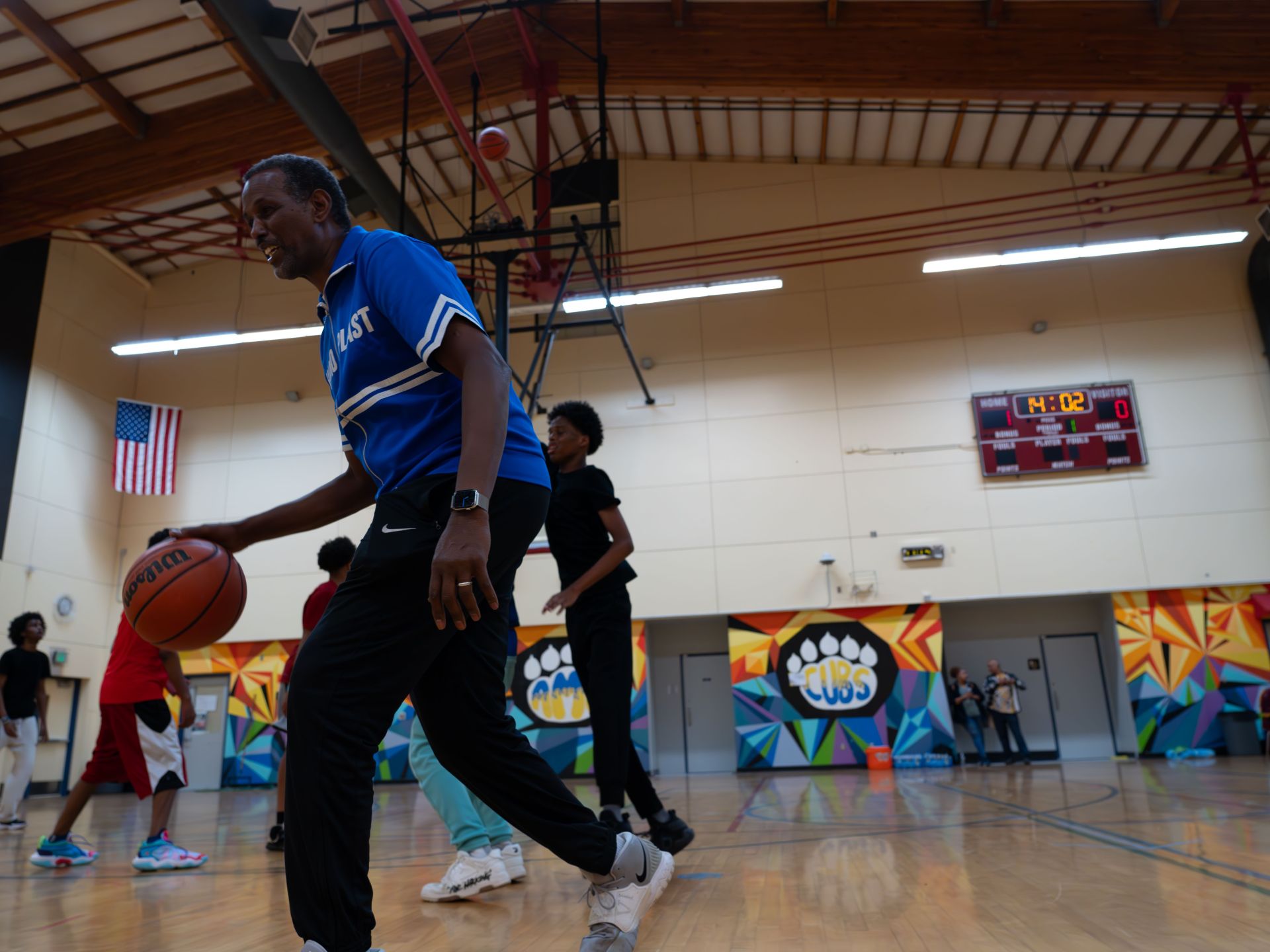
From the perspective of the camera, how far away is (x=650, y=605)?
12.4 meters

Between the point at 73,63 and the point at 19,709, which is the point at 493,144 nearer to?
the point at 73,63

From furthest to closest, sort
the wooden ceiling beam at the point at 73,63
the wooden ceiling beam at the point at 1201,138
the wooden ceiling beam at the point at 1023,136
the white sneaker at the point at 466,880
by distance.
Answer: the wooden ceiling beam at the point at 1023,136 < the wooden ceiling beam at the point at 1201,138 < the wooden ceiling beam at the point at 73,63 < the white sneaker at the point at 466,880

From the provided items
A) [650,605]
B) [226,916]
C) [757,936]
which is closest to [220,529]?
[226,916]

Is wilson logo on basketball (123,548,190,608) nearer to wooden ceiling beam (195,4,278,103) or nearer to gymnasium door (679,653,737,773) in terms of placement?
wooden ceiling beam (195,4,278,103)

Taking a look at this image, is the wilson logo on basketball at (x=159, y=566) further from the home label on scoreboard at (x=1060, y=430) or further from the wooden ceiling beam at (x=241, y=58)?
the home label on scoreboard at (x=1060, y=430)

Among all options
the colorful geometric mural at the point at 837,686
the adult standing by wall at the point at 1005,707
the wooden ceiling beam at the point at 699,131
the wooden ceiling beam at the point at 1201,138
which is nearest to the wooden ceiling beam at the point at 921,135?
the wooden ceiling beam at the point at 699,131

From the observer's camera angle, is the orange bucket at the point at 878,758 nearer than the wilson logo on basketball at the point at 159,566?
No

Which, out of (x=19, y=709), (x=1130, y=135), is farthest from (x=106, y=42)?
(x=1130, y=135)

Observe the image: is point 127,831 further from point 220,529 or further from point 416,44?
point 416,44

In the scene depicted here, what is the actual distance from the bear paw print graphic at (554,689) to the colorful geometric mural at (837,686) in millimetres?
2303

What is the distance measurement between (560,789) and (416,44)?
798 cm

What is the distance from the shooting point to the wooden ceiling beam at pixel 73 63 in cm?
863

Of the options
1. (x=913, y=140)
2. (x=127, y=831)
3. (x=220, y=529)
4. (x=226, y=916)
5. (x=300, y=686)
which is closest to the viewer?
(x=300, y=686)

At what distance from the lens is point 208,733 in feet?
43.5
